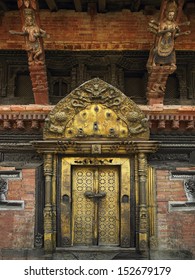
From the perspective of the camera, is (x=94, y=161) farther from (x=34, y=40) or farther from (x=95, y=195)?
(x=34, y=40)

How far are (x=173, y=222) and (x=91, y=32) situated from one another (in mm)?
4073

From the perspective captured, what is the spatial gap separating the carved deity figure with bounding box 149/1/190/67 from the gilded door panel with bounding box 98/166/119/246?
2144 mm

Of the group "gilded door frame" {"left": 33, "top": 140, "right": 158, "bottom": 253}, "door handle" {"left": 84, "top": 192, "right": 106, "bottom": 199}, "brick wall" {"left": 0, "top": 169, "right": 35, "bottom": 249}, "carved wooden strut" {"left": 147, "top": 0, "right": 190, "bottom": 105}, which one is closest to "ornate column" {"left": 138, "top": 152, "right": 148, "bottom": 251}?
"gilded door frame" {"left": 33, "top": 140, "right": 158, "bottom": 253}

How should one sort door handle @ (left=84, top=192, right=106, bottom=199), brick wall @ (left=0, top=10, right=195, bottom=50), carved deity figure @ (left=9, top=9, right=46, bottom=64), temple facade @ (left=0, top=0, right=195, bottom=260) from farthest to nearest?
1. brick wall @ (left=0, top=10, right=195, bottom=50)
2. carved deity figure @ (left=9, top=9, right=46, bottom=64)
3. door handle @ (left=84, top=192, right=106, bottom=199)
4. temple facade @ (left=0, top=0, right=195, bottom=260)

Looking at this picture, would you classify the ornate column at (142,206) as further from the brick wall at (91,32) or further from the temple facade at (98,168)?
the brick wall at (91,32)

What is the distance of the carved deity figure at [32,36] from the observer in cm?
754

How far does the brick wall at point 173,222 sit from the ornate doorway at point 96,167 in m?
0.16

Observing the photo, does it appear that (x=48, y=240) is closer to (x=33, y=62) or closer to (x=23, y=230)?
(x=23, y=230)

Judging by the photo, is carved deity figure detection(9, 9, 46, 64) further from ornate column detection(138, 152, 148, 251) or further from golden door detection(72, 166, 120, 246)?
ornate column detection(138, 152, 148, 251)

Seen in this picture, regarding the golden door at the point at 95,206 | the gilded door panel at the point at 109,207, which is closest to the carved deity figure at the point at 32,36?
the golden door at the point at 95,206

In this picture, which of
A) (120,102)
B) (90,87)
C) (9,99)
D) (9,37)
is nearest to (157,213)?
(120,102)

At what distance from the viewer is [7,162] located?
7742 millimetres

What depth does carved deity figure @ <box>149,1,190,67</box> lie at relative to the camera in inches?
292

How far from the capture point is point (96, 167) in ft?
24.9
